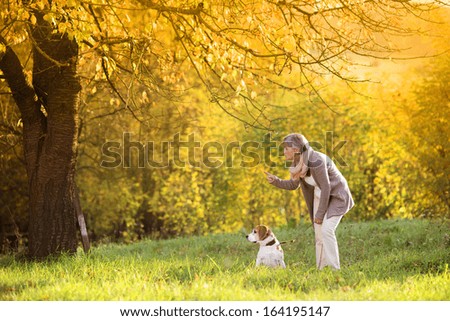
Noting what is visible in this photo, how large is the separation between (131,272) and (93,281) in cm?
66

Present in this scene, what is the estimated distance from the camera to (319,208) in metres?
9.10

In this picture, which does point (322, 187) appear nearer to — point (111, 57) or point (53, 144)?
point (111, 57)

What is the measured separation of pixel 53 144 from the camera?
35.5 feet

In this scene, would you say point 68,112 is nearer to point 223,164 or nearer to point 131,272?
point 131,272

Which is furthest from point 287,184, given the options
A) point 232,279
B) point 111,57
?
point 111,57

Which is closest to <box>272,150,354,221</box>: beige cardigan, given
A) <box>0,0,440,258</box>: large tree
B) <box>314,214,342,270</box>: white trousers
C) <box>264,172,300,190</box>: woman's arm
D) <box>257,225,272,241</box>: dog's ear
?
<box>314,214,342,270</box>: white trousers

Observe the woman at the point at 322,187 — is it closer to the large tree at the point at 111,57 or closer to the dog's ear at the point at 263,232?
the dog's ear at the point at 263,232

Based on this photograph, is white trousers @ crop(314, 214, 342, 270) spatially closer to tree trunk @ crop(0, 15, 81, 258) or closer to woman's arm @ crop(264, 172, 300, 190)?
woman's arm @ crop(264, 172, 300, 190)

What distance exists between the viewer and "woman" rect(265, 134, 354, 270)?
9.05m

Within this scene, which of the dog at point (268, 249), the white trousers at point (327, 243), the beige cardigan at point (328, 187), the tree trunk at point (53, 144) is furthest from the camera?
the tree trunk at point (53, 144)

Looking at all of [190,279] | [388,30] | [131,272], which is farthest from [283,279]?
[388,30]

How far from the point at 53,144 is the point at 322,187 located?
14.8 ft

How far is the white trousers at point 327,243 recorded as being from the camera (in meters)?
9.17

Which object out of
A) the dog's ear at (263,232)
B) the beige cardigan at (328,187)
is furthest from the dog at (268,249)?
the beige cardigan at (328,187)
